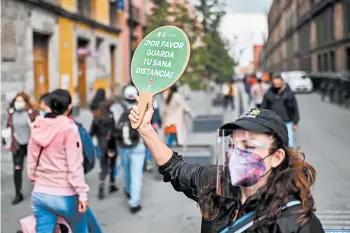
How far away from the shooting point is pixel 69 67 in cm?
2127

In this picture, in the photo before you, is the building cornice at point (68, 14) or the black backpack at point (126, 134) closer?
the black backpack at point (126, 134)

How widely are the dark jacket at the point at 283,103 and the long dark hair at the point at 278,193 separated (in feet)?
23.8

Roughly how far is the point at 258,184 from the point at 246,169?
0.09 m

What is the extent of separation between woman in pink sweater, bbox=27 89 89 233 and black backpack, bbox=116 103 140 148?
2636 mm

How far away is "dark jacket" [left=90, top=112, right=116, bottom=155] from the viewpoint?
8.15m

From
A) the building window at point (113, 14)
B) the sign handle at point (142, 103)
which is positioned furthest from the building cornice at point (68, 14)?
the sign handle at point (142, 103)

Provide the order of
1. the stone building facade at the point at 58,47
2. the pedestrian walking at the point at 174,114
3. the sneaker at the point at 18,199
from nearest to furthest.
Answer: the sneaker at the point at 18,199 → the pedestrian walking at the point at 174,114 → the stone building facade at the point at 58,47

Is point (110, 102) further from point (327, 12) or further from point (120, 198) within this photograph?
point (327, 12)

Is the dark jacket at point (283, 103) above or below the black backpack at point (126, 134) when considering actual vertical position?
above

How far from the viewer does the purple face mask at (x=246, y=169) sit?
2.12m

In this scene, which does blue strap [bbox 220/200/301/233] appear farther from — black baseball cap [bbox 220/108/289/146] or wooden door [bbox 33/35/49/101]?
wooden door [bbox 33/35/49/101]

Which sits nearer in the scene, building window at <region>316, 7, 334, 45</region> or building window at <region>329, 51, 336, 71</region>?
building window at <region>329, 51, 336, 71</region>

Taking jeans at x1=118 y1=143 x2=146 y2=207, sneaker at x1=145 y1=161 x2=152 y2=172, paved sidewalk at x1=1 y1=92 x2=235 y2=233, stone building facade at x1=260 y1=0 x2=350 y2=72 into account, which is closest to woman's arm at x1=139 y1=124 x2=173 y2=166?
paved sidewalk at x1=1 y1=92 x2=235 y2=233

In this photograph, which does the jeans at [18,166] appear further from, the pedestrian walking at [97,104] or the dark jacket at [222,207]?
the dark jacket at [222,207]
